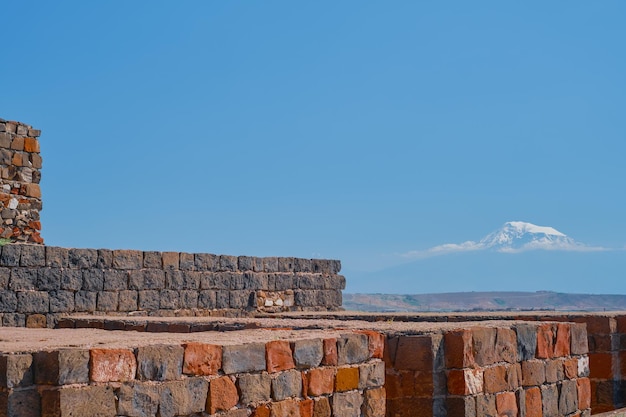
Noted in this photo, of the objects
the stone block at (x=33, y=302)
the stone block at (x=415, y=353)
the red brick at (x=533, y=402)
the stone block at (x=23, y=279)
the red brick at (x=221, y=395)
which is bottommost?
the red brick at (x=533, y=402)

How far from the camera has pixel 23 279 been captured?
11.7 metres

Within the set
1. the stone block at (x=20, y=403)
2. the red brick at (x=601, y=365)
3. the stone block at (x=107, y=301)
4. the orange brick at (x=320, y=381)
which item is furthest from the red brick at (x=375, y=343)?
the stone block at (x=107, y=301)

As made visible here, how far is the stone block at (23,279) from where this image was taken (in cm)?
1163

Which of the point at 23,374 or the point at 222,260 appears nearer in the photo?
the point at 23,374

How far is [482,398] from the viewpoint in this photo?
7.22 meters

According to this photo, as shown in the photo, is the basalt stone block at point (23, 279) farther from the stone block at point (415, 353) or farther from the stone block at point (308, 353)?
the stone block at point (308, 353)

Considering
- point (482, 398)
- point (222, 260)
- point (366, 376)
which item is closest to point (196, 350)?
point (366, 376)

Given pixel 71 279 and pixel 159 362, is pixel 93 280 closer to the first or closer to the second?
pixel 71 279

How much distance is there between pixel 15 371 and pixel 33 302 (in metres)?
7.85

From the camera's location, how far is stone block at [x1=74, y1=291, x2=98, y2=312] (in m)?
12.2

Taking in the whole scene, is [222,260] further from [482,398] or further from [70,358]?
[70,358]

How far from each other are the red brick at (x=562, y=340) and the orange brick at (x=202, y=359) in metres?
4.45

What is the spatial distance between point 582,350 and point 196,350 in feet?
17.4

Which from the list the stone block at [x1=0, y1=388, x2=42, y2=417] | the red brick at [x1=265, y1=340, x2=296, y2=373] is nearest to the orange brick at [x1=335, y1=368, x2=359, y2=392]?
the red brick at [x1=265, y1=340, x2=296, y2=373]
